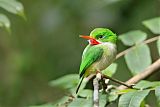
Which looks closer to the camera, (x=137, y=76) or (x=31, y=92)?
(x=137, y=76)

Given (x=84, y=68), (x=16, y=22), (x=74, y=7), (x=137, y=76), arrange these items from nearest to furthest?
(x=84, y=68) → (x=137, y=76) → (x=74, y=7) → (x=16, y=22)

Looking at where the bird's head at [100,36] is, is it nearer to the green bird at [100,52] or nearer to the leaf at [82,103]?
the green bird at [100,52]

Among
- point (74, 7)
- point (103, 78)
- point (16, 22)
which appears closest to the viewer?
point (103, 78)

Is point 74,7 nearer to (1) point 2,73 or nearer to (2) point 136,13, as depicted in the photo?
(2) point 136,13

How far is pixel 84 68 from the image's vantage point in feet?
5.25

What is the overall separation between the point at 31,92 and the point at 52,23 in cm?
72

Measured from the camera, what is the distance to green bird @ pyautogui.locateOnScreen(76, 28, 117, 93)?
1493 mm

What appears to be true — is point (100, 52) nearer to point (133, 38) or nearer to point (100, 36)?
point (100, 36)

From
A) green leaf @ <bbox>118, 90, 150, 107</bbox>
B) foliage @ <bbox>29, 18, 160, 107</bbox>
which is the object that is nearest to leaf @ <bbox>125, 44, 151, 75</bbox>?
foliage @ <bbox>29, 18, 160, 107</bbox>

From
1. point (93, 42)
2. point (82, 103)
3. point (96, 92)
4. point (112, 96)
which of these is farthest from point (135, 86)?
point (96, 92)

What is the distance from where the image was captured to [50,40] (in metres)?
4.24

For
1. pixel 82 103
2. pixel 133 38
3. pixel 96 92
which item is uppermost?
pixel 133 38

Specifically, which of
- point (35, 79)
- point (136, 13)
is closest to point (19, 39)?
point (35, 79)

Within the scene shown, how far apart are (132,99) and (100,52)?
0.65ft
